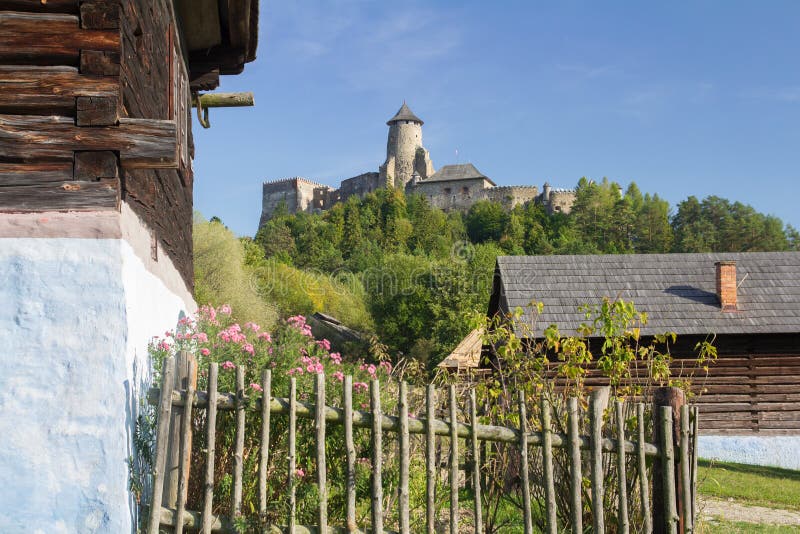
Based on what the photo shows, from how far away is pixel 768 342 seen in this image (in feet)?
55.9

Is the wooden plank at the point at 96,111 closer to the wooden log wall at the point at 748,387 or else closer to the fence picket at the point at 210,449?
the fence picket at the point at 210,449

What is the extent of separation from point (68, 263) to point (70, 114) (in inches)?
34.7

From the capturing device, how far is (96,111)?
438 cm

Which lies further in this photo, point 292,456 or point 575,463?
point 575,463

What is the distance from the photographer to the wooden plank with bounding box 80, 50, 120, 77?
442 cm

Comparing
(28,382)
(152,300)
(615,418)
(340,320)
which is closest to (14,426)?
(28,382)

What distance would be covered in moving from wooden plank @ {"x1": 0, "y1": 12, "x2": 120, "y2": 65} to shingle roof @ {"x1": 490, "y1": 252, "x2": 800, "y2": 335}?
12.7m

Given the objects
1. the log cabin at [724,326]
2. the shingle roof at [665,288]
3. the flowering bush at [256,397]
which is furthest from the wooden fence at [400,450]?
the shingle roof at [665,288]

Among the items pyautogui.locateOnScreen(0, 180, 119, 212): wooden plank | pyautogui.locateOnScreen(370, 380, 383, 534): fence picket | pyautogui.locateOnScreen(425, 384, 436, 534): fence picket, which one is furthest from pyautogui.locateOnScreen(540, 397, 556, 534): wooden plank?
pyautogui.locateOnScreen(0, 180, 119, 212): wooden plank

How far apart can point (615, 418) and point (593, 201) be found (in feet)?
251

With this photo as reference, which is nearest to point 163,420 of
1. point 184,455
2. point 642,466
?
point 184,455

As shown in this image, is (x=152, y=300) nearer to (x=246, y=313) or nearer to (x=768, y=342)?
(x=768, y=342)

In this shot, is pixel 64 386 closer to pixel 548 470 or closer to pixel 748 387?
pixel 548 470

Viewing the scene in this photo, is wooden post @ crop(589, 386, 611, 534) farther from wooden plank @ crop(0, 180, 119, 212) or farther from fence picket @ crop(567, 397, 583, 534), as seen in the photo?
wooden plank @ crop(0, 180, 119, 212)
